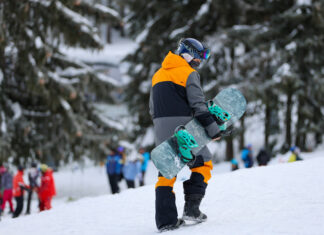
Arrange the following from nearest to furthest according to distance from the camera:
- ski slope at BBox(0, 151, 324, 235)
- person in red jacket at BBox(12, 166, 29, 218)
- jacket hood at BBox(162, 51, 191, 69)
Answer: ski slope at BBox(0, 151, 324, 235) < jacket hood at BBox(162, 51, 191, 69) < person in red jacket at BBox(12, 166, 29, 218)

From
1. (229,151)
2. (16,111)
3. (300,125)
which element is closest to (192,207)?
(16,111)

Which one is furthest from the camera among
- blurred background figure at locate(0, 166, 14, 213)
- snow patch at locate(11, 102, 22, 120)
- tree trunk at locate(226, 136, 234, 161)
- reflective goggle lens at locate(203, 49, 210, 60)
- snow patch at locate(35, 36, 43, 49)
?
tree trunk at locate(226, 136, 234, 161)

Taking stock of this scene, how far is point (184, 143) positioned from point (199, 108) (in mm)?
398

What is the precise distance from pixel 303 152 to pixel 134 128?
8.55 metres

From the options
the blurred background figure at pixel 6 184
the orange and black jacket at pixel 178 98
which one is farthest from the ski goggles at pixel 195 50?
the blurred background figure at pixel 6 184

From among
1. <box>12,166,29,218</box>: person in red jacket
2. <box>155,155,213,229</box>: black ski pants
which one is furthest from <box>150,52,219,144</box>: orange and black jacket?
<box>12,166,29,218</box>: person in red jacket

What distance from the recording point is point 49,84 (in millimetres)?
15477

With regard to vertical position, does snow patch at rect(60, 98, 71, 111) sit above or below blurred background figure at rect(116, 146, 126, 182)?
above

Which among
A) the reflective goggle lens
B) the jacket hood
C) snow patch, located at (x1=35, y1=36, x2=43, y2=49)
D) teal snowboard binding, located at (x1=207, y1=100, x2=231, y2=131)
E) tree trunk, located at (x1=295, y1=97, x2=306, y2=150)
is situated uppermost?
snow patch, located at (x1=35, y1=36, x2=43, y2=49)

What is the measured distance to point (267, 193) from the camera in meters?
5.96

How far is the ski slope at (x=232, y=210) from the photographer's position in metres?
4.36

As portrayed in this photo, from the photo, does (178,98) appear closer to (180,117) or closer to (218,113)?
(180,117)

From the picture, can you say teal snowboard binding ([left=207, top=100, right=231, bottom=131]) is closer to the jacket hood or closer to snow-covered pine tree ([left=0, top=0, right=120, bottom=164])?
the jacket hood

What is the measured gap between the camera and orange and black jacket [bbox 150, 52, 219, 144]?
454cm
